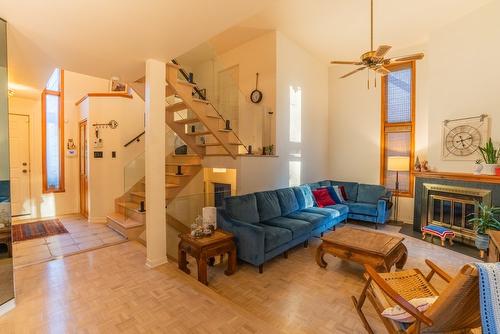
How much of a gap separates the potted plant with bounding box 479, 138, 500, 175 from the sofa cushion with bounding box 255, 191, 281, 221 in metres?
3.50

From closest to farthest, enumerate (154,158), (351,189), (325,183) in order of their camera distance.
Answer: (154,158) → (351,189) → (325,183)

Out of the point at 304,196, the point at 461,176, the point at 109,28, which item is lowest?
the point at 304,196

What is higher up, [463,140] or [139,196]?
[463,140]

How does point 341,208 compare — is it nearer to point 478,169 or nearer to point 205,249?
point 478,169

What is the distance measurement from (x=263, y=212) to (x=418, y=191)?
3.35 metres

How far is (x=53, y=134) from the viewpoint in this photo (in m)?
5.66

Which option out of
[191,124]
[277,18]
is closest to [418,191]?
[277,18]

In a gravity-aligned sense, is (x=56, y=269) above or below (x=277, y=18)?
below

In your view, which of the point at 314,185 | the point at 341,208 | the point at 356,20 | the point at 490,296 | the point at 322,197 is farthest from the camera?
the point at 314,185

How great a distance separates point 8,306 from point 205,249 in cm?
181

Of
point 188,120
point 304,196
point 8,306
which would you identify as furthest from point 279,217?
point 8,306

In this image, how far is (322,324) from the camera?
2090mm

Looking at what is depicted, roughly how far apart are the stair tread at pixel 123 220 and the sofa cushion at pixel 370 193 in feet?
15.7

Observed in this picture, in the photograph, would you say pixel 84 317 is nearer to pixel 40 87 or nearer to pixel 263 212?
pixel 263 212
